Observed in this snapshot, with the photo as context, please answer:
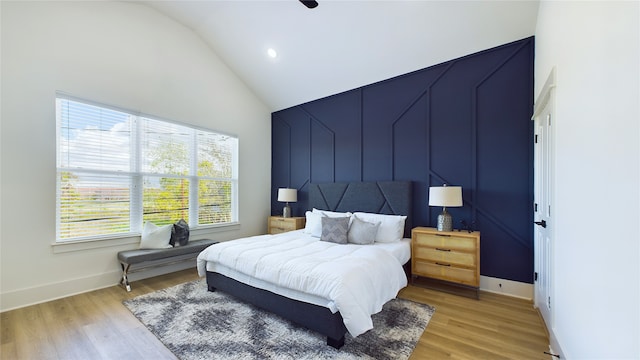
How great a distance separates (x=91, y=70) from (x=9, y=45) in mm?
693

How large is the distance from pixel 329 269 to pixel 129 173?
3344mm

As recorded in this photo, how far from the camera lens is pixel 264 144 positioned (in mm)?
5816

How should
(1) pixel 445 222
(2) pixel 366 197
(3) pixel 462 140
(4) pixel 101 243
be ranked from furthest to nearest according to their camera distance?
(2) pixel 366 197
(3) pixel 462 140
(4) pixel 101 243
(1) pixel 445 222

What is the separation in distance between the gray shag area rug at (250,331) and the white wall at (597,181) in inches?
45.4

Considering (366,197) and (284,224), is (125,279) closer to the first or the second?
(284,224)

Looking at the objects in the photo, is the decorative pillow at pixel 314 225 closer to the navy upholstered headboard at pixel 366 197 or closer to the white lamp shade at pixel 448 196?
the navy upholstered headboard at pixel 366 197

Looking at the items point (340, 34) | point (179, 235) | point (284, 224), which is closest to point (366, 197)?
point (284, 224)

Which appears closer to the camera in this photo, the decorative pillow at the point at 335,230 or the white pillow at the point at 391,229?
the decorative pillow at the point at 335,230

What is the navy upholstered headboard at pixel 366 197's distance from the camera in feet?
12.8

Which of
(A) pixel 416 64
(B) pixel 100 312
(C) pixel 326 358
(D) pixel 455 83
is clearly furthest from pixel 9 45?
(D) pixel 455 83

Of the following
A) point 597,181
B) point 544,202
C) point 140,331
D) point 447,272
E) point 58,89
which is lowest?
point 140,331

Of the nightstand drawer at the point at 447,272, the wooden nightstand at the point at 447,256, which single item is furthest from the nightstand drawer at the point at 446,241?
the nightstand drawer at the point at 447,272

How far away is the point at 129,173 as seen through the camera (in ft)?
12.5

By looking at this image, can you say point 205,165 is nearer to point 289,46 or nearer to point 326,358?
point 289,46
